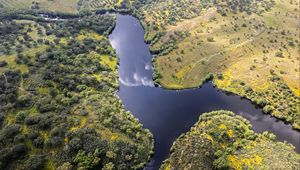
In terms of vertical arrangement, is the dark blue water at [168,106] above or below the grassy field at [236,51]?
below

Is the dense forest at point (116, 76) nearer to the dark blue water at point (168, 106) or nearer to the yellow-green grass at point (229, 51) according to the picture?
the yellow-green grass at point (229, 51)

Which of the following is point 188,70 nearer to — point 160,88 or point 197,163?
point 160,88

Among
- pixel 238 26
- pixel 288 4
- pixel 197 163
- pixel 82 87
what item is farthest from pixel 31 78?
pixel 288 4

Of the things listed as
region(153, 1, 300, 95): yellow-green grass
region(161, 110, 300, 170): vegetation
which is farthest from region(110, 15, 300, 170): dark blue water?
region(153, 1, 300, 95): yellow-green grass

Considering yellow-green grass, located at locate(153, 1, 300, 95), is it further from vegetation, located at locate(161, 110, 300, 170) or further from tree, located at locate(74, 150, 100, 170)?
tree, located at locate(74, 150, 100, 170)

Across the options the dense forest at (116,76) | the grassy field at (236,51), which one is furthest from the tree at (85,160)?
the grassy field at (236,51)

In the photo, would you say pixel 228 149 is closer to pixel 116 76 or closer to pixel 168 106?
pixel 168 106
